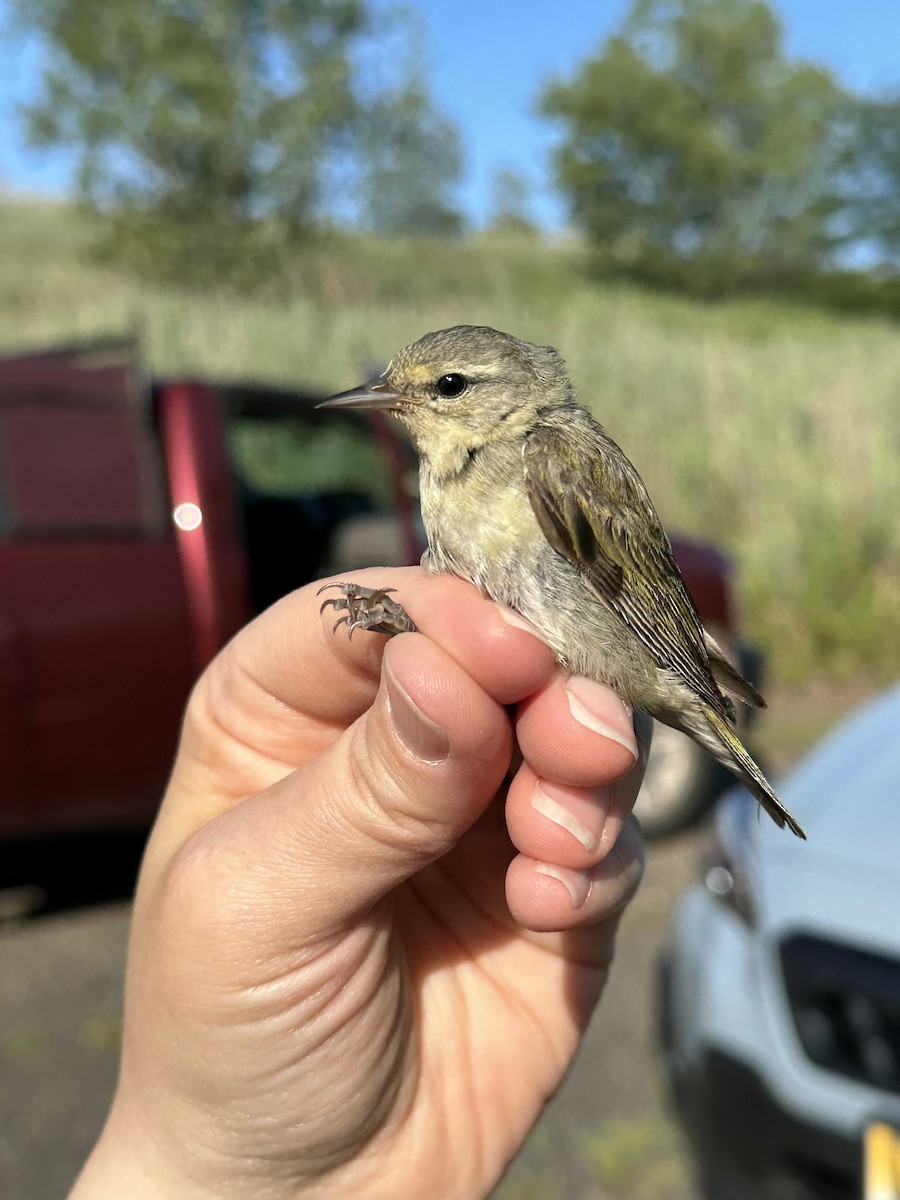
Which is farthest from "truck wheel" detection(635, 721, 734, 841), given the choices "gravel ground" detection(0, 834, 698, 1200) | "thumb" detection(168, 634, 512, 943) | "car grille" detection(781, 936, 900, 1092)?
"thumb" detection(168, 634, 512, 943)

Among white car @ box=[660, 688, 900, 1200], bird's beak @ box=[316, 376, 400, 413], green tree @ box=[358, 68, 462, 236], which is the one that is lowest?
white car @ box=[660, 688, 900, 1200]

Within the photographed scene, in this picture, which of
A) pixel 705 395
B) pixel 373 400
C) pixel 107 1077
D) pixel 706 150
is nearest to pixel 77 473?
pixel 107 1077

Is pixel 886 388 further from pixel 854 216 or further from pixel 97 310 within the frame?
pixel 854 216

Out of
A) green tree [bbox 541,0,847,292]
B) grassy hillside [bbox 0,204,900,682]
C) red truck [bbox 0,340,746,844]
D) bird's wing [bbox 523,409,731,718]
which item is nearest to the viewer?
bird's wing [bbox 523,409,731,718]

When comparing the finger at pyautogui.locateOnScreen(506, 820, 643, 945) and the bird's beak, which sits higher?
the bird's beak

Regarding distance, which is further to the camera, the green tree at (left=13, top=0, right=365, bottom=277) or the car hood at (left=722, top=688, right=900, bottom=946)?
the green tree at (left=13, top=0, right=365, bottom=277)

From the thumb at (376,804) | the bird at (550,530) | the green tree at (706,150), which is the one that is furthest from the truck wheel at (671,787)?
the green tree at (706,150)

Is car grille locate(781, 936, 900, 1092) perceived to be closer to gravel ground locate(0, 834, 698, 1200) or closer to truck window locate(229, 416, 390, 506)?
gravel ground locate(0, 834, 698, 1200)

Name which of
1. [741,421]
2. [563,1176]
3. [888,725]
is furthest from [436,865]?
[741,421]
